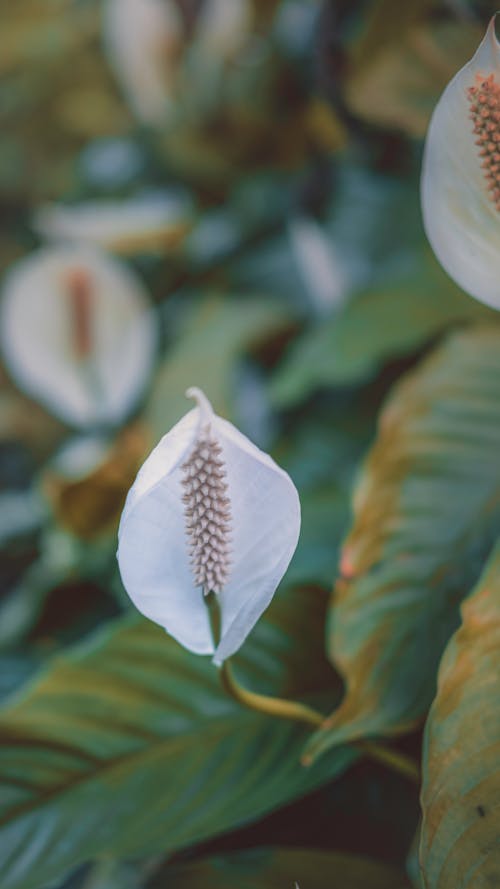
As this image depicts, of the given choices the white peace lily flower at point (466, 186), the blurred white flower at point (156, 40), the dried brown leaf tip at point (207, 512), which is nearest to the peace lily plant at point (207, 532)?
the dried brown leaf tip at point (207, 512)

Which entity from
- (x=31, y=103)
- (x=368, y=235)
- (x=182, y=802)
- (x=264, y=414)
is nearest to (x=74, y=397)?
(x=264, y=414)

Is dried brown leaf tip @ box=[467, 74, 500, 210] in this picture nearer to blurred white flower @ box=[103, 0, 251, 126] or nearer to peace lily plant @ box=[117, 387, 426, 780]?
peace lily plant @ box=[117, 387, 426, 780]

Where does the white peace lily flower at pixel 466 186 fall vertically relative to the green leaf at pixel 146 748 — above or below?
above

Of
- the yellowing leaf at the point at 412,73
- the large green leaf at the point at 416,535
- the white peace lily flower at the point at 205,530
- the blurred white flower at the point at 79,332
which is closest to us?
the white peace lily flower at the point at 205,530

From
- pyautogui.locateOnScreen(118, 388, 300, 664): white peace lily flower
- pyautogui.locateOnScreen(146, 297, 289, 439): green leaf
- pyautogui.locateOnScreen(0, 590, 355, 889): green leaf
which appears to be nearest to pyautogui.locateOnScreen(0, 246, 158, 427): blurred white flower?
pyautogui.locateOnScreen(146, 297, 289, 439): green leaf

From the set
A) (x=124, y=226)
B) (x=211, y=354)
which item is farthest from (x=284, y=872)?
(x=124, y=226)

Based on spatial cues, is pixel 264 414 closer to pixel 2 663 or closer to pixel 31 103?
pixel 2 663

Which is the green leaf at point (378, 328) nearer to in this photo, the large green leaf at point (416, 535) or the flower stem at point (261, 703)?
the large green leaf at point (416, 535)
